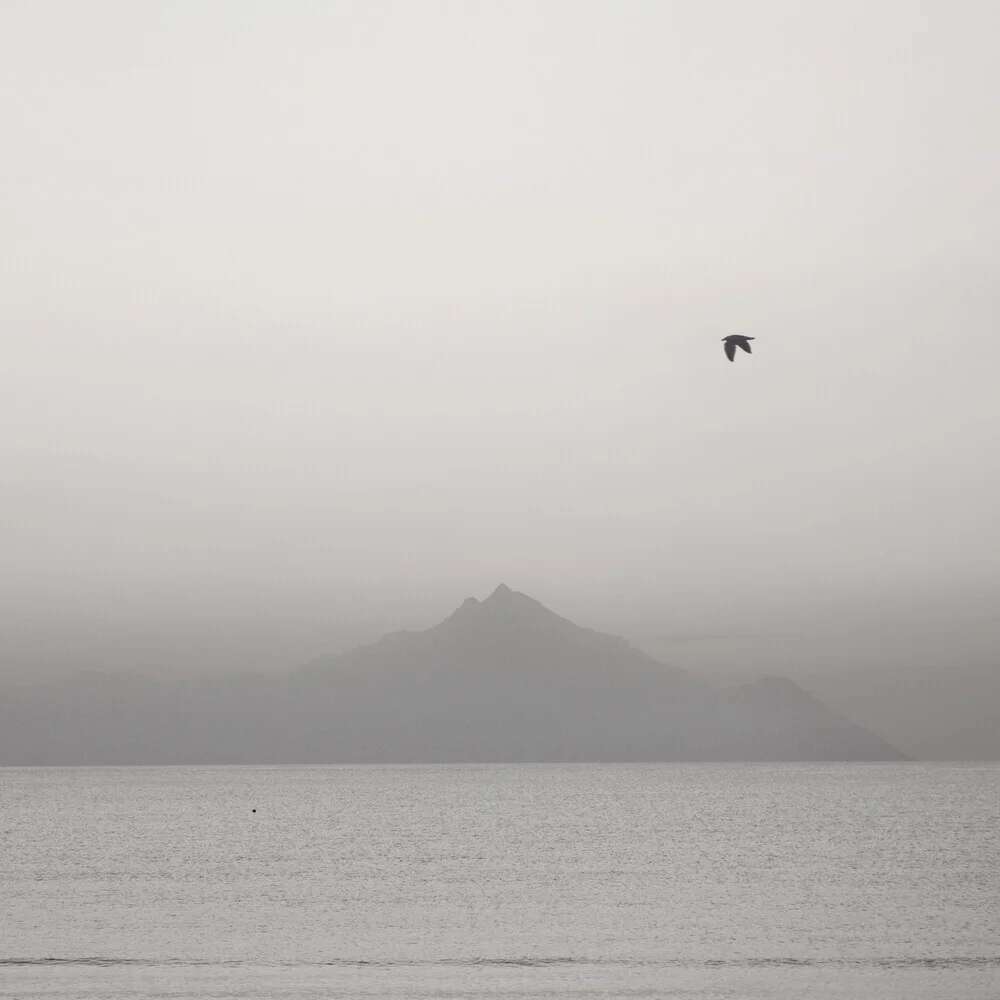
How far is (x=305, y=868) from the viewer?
2948 inches

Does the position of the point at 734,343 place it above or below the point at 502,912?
above

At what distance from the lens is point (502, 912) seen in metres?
52.1

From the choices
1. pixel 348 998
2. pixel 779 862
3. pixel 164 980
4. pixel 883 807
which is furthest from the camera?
pixel 883 807

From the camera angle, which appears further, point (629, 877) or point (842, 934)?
point (629, 877)

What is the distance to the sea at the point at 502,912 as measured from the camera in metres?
34.7

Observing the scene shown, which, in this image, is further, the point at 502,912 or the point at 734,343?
the point at 502,912

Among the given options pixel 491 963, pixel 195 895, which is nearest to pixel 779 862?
pixel 195 895

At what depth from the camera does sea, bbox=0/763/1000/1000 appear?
34.7 m

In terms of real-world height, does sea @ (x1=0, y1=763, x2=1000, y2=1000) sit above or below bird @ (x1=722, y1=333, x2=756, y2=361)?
below

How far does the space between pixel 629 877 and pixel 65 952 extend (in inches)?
1375

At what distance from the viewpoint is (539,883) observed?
63344 millimetres

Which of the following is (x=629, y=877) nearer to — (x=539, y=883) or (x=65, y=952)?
(x=539, y=883)

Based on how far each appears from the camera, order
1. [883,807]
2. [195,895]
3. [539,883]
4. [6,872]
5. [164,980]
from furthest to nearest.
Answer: [883,807]
[6,872]
[539,883]
[195,895]
[164,980]

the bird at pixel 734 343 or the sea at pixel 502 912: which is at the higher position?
the bird at pixel 734 343
